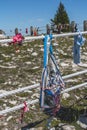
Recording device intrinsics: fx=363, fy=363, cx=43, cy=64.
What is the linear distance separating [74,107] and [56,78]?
6.96ft

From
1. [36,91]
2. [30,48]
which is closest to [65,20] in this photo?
[30,48]

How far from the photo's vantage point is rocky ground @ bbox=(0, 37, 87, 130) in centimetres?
691

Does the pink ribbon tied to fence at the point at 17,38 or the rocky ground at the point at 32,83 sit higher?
the pink ribbon tied to fence at the point at 17,38

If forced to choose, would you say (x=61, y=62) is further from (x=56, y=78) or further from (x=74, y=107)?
(x=56, y=78)

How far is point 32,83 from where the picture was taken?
8.76m

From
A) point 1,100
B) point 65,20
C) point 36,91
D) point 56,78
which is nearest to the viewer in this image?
point 56,78

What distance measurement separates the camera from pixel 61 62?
35.0 ft

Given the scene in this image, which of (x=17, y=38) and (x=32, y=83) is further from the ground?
(x=17, y=38)

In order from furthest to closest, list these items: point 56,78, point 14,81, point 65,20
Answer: point 65,20 → point 14,81 → point 56,78

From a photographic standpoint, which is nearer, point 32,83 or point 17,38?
point 17,38

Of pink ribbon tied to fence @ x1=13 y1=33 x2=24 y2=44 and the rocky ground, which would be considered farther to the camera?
the rocky ground

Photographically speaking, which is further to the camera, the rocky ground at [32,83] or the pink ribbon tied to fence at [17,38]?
the rocky ground at [32,83]

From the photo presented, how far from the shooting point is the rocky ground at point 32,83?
6.91 metres

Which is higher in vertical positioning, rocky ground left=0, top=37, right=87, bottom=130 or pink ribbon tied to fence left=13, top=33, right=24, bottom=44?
pink ribbon tied to fence left=13, top=33, right=24, bottom=44
